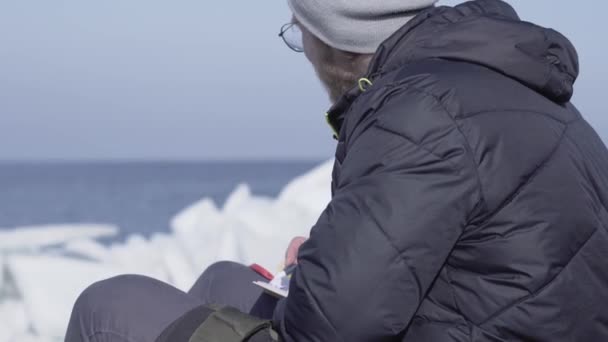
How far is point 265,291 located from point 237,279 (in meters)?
0.15

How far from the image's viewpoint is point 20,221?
81.2ft

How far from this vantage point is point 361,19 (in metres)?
1.94

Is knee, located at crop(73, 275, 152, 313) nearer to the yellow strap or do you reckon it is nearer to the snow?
the yellow strap

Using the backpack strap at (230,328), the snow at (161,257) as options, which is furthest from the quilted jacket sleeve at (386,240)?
the snow at (161,257)

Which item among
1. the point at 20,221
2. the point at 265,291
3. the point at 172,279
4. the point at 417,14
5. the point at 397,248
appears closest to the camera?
the point at 397,248

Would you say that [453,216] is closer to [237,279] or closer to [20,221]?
[237,279]

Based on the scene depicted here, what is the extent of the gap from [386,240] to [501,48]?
401 millimetres

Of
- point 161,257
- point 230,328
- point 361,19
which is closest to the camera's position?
point 230,328

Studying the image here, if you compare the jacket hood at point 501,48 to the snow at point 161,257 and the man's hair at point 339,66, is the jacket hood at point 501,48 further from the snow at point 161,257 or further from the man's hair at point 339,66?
the snow at point 161,257

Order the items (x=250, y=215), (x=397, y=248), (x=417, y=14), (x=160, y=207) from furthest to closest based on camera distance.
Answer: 1. (x=160, y=207)
2. (x=250, y=215)
3. (x=417, y=14)
4. (x=397, y=248)

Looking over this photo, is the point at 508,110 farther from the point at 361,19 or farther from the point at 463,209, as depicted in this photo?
the point at 361,19

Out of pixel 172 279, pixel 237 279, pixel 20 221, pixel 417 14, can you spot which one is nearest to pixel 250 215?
pixel 172 279

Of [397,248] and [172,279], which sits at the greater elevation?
[397,248]

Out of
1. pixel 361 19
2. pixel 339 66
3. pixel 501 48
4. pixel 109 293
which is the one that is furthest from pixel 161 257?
pixel 501 48
